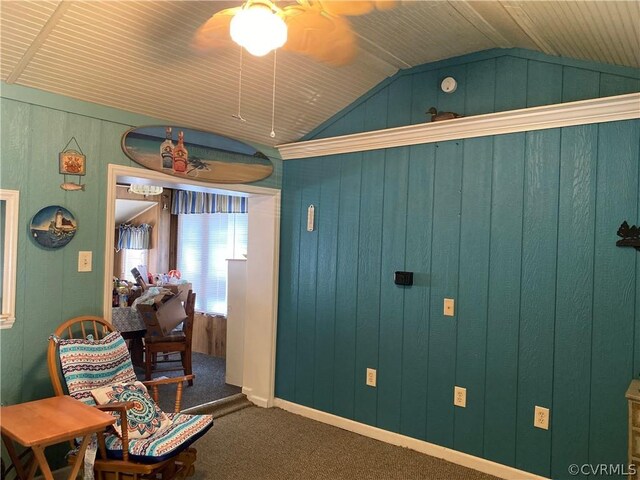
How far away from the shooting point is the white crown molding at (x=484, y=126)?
270 centimetres

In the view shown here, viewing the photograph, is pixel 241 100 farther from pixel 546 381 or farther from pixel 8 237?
pixel 546 381

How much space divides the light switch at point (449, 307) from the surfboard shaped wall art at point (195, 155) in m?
1.84

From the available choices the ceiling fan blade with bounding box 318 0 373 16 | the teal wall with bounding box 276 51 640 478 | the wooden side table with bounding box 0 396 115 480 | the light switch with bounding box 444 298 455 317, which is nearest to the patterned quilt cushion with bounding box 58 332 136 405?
the wooden side table with bounding box 0 396 115 480

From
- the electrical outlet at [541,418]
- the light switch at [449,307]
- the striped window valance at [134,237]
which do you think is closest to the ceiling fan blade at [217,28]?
the light switch at [449,307]

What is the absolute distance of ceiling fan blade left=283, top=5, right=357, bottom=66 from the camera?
6.01 feet

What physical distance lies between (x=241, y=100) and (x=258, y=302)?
1.77 meters

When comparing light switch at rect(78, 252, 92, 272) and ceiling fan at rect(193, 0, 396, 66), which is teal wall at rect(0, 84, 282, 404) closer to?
light switch at rect(78, 252, 92, 272)

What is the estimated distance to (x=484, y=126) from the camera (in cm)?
317

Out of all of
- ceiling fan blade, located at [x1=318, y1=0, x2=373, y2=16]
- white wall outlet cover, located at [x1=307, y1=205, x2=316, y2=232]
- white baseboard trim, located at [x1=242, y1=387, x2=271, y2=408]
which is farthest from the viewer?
white baseboard trim, located at [x1=242, y1=387, x2=271, y2=408]

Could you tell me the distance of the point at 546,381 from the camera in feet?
9.59

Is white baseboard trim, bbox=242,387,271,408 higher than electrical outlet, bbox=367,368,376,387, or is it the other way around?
electrical outlet, bbox=367,368,376,387

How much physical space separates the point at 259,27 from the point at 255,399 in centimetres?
341

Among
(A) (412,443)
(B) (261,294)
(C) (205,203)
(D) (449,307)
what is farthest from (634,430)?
(C) (205,203)

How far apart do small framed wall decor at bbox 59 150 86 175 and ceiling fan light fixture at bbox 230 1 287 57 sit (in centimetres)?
170
